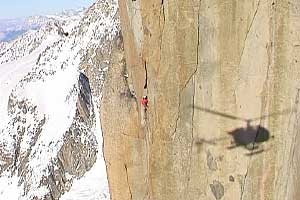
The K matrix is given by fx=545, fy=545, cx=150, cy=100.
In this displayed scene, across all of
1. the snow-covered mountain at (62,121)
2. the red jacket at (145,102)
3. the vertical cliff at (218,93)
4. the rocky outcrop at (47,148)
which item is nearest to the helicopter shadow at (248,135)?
the vertical cliff at (218,93)

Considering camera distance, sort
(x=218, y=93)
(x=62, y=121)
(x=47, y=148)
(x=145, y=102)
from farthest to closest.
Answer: (x=62, y=121) → (x=47, y=148) → (x=145, y=102) → (x=218, y=93)

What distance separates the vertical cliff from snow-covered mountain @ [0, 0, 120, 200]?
2131 cm

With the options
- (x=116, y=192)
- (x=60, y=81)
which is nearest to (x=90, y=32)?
(x=60, y=81)

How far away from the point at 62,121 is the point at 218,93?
29.4 metres

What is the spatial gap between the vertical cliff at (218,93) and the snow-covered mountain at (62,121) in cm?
2131

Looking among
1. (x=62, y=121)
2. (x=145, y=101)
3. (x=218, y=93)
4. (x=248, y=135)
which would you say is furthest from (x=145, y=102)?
(x=62, y=121)

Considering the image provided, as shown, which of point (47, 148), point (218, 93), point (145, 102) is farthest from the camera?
point (47, 148)

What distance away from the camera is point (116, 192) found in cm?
661

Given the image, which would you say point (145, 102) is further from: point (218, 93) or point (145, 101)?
point (218, 93)

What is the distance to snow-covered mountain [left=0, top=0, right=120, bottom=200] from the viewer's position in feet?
103

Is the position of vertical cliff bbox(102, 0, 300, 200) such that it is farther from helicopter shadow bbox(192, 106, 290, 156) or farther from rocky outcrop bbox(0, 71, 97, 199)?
rocky outcrop bbox(0, 71, 97, 199)

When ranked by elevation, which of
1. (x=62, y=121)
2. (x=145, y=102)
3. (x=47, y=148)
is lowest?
(x=47, y=148)

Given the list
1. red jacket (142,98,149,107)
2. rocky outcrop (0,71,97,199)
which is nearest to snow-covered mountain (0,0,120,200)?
rocky outcrop (0,71,97,199)

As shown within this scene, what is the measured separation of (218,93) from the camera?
17.7 ft
